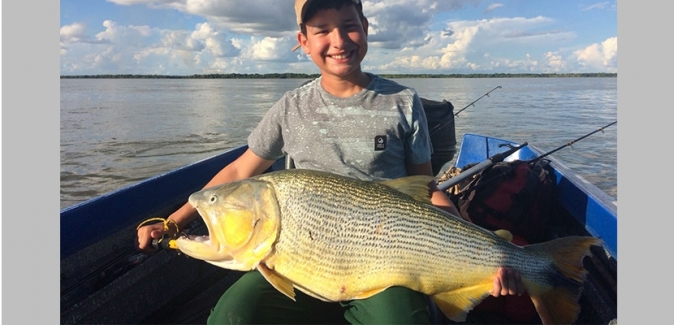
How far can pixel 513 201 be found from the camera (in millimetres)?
3945

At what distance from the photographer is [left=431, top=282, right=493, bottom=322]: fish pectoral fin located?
2219mm

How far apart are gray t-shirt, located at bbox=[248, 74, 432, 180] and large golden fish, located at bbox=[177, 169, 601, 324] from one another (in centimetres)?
53

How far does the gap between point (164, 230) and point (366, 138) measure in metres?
1.33

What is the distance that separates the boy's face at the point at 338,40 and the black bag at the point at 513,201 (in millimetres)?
1958

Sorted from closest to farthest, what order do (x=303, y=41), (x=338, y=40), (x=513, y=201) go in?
(x=338, y=40) < (x=303, y=41) < (x=513, y=201)

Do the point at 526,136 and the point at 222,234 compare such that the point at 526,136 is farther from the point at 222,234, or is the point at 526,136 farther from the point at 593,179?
the point at 222,234

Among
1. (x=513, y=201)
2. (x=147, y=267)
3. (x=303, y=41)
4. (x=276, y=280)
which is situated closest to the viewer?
(x=276, y=280)

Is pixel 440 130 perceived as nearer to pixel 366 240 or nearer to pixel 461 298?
pixel 461 298

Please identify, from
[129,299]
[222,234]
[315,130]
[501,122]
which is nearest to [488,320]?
[315,130]

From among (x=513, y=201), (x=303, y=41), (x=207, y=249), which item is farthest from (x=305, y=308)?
(x=513, y=201)

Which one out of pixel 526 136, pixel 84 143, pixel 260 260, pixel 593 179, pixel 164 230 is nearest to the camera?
pixel 260 260

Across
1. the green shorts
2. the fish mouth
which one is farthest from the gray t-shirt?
the fish mouth

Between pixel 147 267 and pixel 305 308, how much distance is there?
60.3 inches

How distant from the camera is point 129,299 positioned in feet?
10.2
